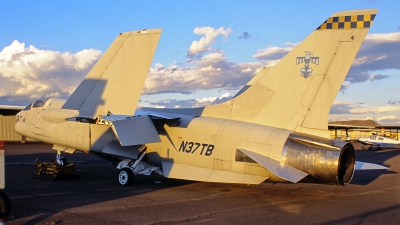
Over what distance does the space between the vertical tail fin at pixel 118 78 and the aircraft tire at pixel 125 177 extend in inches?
73.9

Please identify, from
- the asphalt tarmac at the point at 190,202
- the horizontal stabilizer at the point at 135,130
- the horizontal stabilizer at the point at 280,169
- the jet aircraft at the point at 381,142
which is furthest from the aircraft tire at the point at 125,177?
the jet aircraft at the point at 381,142

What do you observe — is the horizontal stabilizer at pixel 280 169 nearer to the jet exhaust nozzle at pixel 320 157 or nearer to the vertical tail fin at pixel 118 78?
the jet exhaust nozzle at pixel 320 157

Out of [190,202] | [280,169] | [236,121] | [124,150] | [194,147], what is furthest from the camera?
[124,150]

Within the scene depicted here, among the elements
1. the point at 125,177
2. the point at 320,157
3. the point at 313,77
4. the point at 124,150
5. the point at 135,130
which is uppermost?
the point at 313,77

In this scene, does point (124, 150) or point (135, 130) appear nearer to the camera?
point (135, 130)

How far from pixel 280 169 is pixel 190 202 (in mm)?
2426

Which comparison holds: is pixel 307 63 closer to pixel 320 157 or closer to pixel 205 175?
pixel 320 157

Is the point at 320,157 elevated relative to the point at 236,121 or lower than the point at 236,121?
lower

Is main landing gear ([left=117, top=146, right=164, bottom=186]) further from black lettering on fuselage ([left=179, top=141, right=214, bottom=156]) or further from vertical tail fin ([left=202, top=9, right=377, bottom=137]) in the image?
vertical tail fin ([left=202, top=9, right=377, bottom=137])

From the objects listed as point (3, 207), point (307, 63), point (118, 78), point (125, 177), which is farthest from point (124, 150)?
point (307, 63)

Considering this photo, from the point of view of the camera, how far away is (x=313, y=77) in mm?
11438

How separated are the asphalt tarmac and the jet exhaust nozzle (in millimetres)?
800

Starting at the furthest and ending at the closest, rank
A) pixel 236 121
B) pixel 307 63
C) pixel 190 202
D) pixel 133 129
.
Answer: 1. pixel 236 121
2. pixel 133 129
3. pixel 307 63
4. pixel 190 202

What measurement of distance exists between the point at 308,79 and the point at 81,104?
7557 mm
